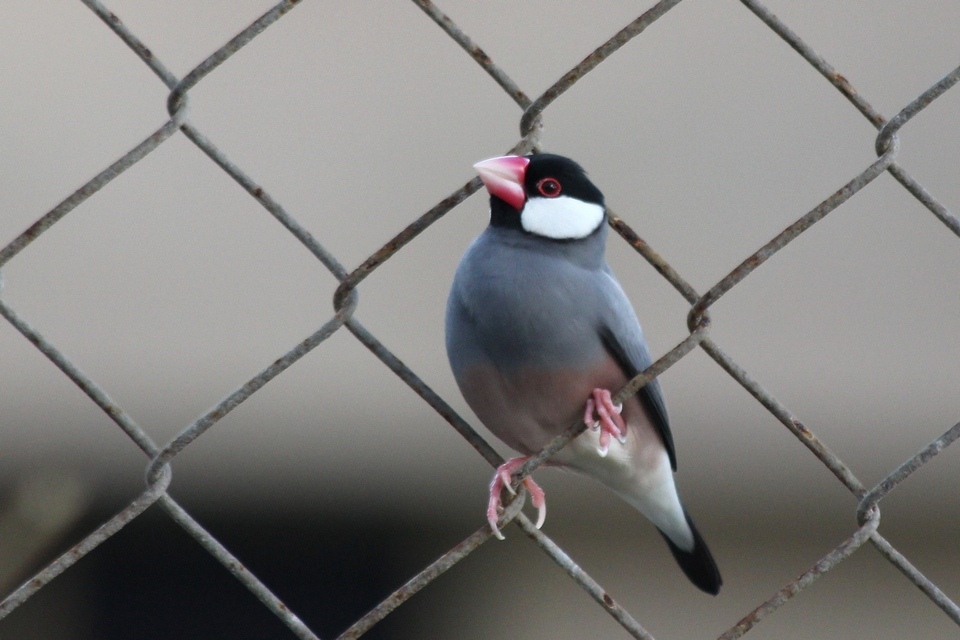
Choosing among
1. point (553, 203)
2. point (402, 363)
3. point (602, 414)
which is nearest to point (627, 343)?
point (602, 414)

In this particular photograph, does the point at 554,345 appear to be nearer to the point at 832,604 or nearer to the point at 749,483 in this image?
the point at 749,483

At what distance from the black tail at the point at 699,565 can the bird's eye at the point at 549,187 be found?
0.50 meters

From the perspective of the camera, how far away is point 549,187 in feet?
4.48

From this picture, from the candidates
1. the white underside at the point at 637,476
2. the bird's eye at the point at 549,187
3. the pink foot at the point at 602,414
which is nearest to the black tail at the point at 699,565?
the white underside at the point at 637,476

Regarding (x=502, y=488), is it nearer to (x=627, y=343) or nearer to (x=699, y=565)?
(x=627, y=343)

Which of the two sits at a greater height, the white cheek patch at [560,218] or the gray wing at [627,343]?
the white cheek patch at [560,218]

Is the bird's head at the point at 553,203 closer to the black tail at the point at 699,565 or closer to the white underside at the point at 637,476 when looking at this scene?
the white underside at the point at 637,476

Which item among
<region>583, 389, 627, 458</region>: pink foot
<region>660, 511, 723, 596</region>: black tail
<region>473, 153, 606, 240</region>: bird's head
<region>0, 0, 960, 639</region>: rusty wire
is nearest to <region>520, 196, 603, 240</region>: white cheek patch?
<region>473, 153, 606, 240</region>: bird's head

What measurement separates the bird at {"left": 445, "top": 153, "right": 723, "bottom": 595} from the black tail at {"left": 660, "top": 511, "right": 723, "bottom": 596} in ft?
0.79

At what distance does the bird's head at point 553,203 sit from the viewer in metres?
1.35

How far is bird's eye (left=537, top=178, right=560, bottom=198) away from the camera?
1.36 meters

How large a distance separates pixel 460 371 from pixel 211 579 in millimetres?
2031

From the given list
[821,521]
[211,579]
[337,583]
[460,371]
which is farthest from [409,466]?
[460,371]

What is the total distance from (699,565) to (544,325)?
506 mm
